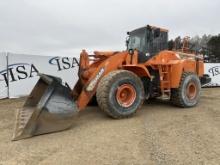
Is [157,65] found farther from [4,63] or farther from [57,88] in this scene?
[4,63]

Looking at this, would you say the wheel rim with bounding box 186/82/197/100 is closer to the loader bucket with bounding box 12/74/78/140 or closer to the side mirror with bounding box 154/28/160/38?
the side mirror with bounding box 154/28/160/38

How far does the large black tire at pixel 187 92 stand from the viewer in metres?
8.30

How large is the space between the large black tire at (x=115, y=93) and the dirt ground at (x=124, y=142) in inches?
8.6

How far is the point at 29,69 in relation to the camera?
1149 cm

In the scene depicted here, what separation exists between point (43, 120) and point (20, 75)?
20.4 feet

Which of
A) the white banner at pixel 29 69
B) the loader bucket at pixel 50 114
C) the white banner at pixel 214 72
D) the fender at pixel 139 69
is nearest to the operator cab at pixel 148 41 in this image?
the fender at pixel 139 69

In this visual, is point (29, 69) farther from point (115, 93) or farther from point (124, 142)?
point (124, 142)

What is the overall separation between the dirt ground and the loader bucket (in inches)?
5.9

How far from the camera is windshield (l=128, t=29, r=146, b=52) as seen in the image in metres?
8.47

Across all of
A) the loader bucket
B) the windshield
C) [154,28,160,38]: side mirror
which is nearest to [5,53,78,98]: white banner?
the windshield

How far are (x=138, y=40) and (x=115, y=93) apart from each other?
264 cm

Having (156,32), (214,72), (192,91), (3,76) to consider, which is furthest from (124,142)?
(214,72)

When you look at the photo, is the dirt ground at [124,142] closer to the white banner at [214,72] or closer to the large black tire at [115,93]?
the large black tire at [115,93]

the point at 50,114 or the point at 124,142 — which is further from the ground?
the point at 50,114
